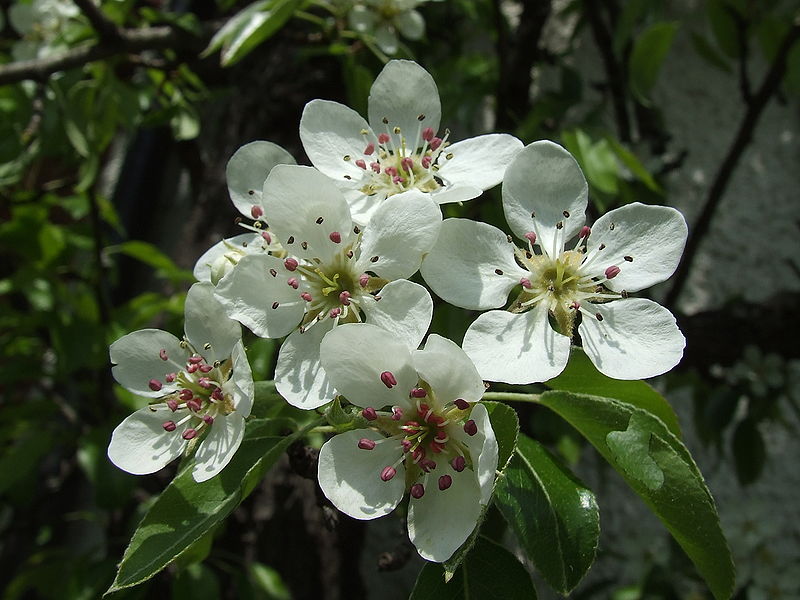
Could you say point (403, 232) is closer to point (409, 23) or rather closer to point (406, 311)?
point (406, 311)

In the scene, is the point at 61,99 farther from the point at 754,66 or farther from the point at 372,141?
the point at 754,66

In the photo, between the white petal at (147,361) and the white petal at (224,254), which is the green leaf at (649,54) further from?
the white petal at (147,361)

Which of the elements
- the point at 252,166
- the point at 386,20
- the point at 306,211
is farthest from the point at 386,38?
the point at 306,211

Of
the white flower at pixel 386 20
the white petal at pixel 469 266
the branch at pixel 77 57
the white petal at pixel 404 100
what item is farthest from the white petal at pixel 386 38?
the white petal at pixel 469 266

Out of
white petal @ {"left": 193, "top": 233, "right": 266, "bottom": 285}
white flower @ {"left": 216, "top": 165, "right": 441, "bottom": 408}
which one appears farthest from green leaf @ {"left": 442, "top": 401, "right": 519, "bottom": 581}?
white petal @ {"left": 193, "top": 233, "right": 266, "bottom": 285}

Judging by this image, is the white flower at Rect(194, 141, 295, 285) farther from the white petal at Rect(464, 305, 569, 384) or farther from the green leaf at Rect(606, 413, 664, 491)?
the green leaf at Rect(606, 413, 664, 491)

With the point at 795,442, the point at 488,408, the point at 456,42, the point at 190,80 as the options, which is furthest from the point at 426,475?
the point at 795,442
